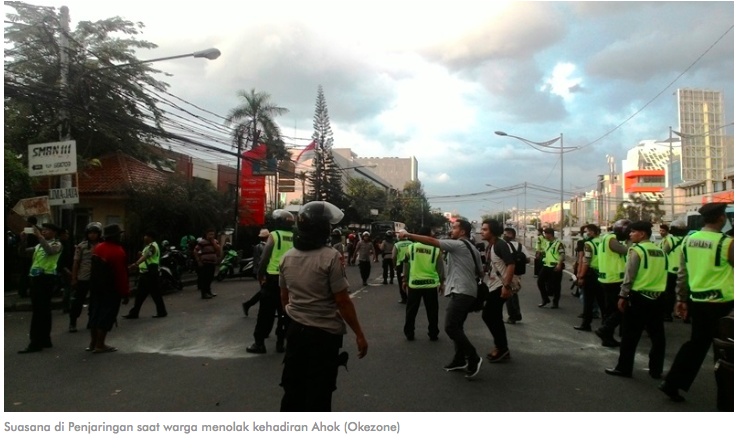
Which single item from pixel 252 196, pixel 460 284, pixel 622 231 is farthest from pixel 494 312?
pixel 252 196

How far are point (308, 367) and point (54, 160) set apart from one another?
344 inches

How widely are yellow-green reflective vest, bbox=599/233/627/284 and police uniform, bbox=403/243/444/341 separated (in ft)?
7.54

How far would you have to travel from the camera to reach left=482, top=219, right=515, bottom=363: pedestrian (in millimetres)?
6145

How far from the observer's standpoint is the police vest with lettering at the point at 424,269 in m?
7.67

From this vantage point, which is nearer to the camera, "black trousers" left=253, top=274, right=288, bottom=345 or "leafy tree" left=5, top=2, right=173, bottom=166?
"black trousers" left=253, top=274, right=288, bottom=345

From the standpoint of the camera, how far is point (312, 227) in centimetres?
353

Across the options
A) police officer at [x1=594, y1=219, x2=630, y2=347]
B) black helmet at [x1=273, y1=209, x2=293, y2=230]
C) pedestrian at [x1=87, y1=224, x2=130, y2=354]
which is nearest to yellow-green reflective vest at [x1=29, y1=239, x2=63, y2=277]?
pedestrian at [x1=87, y1=224, x2=130, y2=354]

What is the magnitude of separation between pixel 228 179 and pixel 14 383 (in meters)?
30.5

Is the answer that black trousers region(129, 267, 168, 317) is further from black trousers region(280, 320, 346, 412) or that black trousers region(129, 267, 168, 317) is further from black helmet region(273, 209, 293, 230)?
black trousers region(280, 320, 346, 412)

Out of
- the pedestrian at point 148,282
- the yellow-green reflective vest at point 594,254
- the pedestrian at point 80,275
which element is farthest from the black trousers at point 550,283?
the pedestrian at point 80,275

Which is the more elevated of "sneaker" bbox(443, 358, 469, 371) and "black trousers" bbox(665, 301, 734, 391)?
"black trousers" bbox(665, 301, 734, 391)

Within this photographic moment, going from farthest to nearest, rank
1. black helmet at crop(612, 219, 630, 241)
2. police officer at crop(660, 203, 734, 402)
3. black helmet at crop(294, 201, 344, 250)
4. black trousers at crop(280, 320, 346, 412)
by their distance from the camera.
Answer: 1. black helmet at crop(612, 219, 630, 241)
2. police officer at crop(660, 203, 734, 402)
3. black helmet at crop(294, 201, 344, 250)
4. black trousers at crop(280, 320, 346, 412)

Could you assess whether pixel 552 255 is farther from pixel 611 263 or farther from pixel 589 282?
pixel 611 263

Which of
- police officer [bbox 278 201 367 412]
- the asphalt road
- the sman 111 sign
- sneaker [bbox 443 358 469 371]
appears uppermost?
the sman 111 sign
